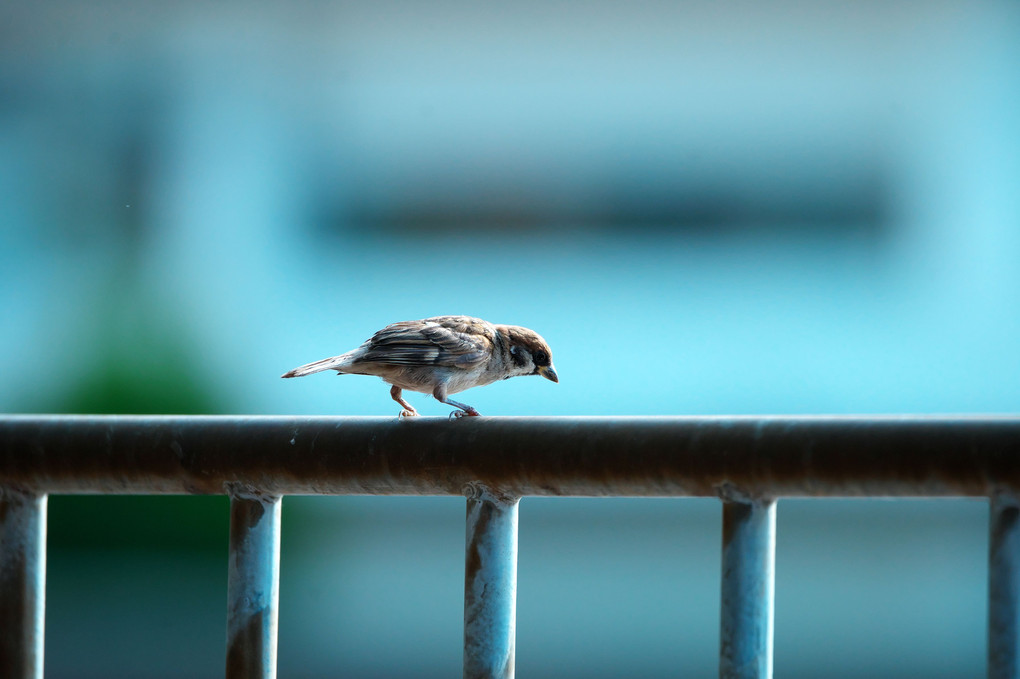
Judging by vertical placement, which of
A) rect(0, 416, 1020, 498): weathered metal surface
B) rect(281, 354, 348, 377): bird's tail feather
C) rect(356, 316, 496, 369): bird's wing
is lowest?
rect(0, 416, 1020, 498): weathered metal surface

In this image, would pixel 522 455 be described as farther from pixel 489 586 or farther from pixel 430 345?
pixel 430 345

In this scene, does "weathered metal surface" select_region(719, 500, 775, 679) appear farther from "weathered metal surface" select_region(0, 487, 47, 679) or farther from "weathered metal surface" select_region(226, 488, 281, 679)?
"weathered metal surface" select_region(0, 487, 47, 679)

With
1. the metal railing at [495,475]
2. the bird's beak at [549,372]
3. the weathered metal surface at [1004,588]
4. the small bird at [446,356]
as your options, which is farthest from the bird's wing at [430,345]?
the weathered metal surface at [1004,588]

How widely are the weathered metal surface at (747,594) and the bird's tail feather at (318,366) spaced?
1.37 meters

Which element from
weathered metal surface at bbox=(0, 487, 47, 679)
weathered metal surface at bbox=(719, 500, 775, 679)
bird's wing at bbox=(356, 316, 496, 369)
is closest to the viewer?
weathered metal surface at bbox=(719, 500, 775, 679)

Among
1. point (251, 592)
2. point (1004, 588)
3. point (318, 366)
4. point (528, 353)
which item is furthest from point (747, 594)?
point (528, 353)

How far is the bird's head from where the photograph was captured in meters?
2.67

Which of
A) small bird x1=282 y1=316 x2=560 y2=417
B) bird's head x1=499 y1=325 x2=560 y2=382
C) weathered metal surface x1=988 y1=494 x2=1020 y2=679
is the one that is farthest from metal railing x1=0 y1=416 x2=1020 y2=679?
bird's head x1=499 y1=325 x2=560 y2=382

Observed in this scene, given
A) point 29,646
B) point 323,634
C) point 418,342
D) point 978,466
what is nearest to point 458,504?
point 323,634

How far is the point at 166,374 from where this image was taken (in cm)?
618

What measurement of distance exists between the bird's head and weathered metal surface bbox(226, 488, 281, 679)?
1.41 meters

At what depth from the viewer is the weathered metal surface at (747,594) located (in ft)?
3.61

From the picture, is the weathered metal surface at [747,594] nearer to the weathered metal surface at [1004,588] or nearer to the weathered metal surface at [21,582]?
the weathered metal surface at [1004,588]

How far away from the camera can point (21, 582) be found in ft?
4.59
